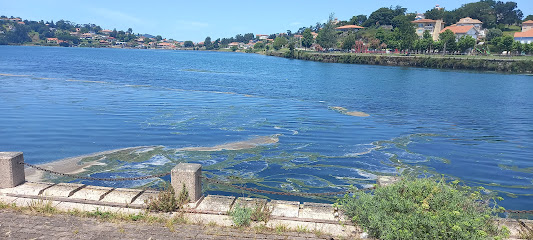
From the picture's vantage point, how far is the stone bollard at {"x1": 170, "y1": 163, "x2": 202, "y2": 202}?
28.7 ft

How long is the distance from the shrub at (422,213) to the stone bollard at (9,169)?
27.6 ft

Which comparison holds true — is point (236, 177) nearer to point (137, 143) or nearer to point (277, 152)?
point (277, 152)

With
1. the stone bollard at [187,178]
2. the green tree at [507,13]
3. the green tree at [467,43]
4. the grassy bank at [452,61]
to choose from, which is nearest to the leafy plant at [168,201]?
the stone bollard at [187,178]

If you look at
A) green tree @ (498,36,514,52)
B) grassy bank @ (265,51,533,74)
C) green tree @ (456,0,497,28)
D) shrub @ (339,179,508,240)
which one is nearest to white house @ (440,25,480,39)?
green tree @ (456,0,497,28)

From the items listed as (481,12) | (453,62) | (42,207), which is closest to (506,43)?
(453,62)

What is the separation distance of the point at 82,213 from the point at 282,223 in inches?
183

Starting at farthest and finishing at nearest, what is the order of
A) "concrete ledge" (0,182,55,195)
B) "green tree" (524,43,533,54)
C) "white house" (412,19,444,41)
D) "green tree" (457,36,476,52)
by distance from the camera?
1. "white house" (412,19,444,41)
2. "green tree" (457,36,476,52)
3. "green tree" (524,43,533,54)
4. "concrete ledge" (0,182,55,195)

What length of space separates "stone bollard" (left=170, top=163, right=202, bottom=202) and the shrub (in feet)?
11.8

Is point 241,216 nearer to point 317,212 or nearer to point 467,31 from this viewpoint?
point 317,212

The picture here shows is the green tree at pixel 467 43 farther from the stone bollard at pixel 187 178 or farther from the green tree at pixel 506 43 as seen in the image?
the stone bollard at pixel 187 178

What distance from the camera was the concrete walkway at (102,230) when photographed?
7.46m

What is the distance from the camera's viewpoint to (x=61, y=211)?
8438mm

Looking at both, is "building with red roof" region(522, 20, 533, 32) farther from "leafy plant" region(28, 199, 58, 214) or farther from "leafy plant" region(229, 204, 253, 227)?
"leafy plant" region(28, 199, 58, 214)

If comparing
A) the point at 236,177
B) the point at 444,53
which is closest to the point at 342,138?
the point at 236,177
